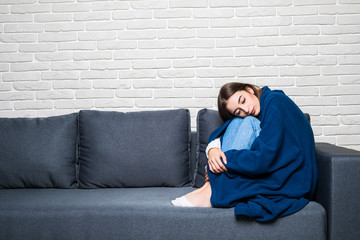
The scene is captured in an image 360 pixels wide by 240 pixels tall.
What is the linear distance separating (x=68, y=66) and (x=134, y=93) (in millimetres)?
559

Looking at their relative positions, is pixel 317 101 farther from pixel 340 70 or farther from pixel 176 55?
pixel 176 55

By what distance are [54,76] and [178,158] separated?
122cm

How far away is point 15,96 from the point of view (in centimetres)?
245

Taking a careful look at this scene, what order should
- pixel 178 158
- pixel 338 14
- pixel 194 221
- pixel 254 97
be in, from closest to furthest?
pixel 194 221 < pixel 254 97 < pixel 178 158 < pixel 338 14

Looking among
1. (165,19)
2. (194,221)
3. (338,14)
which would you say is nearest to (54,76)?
(165,19)

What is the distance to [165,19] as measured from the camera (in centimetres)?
238

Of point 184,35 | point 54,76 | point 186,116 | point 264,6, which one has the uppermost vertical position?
point 264,6

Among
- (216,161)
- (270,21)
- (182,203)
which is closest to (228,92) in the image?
(216,161)

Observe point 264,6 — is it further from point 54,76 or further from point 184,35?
point 54,76

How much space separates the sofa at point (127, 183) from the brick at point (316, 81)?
654 mm

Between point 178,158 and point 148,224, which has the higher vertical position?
point 178,158

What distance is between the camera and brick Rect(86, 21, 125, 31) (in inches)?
→ 94.1

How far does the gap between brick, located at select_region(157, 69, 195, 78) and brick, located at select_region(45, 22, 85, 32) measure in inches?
27.7

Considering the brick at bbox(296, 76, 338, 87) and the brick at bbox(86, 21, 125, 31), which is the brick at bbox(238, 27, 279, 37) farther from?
the brick at bbox(86, 21, 125, 31)
